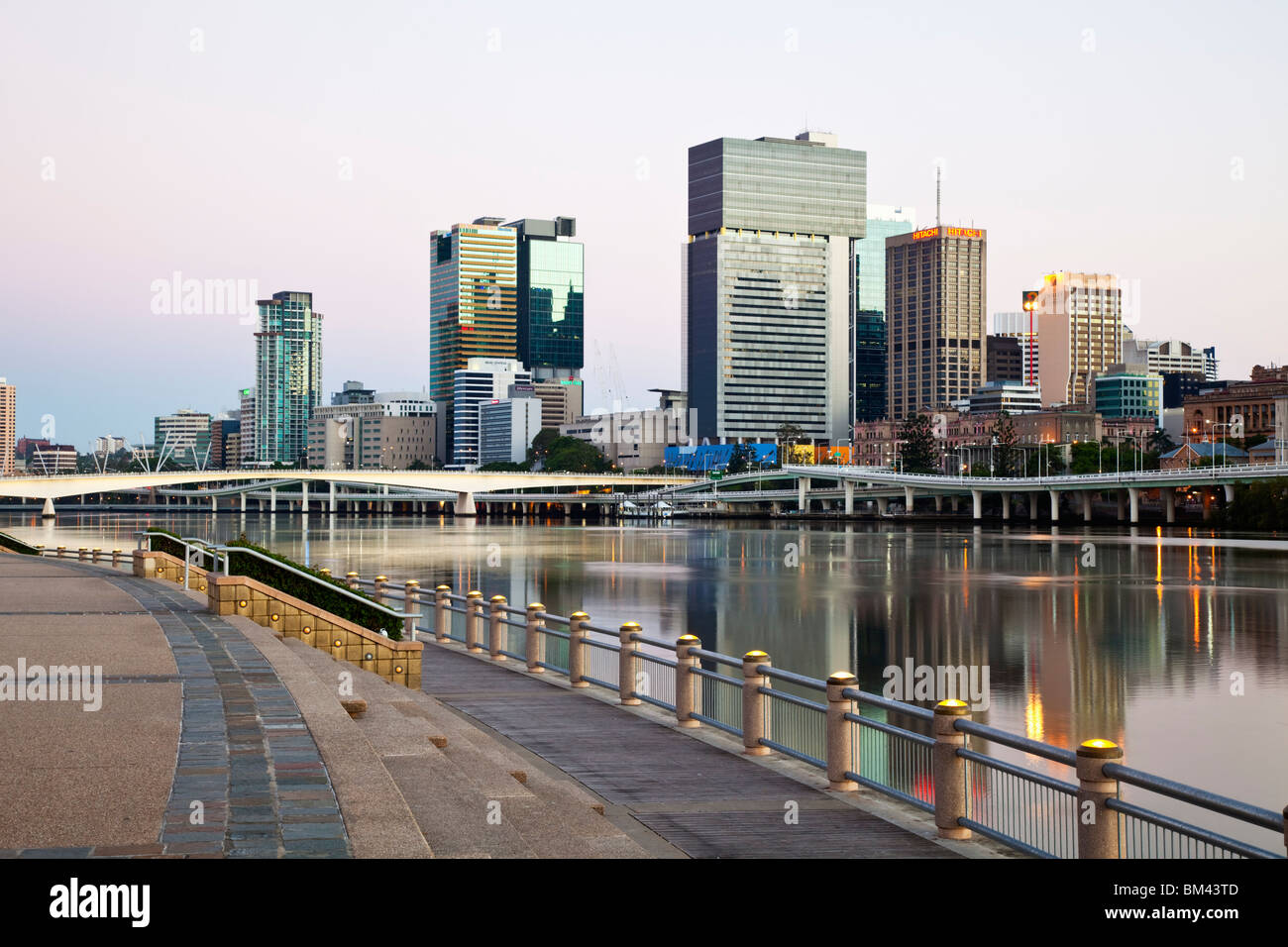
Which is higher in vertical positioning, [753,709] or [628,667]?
[753,709]

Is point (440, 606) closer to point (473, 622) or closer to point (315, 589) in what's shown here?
point (473, 622)

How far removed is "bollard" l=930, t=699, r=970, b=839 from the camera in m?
11.8

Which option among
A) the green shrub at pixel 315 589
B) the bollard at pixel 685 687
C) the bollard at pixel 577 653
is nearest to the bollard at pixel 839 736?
the bollard at pixel 685 687

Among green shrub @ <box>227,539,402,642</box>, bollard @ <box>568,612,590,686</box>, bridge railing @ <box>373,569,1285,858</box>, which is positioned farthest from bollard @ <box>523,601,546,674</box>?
green shrub @ <box>227,539,402,642</box>

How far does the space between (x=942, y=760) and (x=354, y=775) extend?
17.2 ft

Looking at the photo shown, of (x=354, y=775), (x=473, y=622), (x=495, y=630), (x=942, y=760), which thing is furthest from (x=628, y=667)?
(x=354, y=775)

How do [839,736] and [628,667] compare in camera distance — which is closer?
[839,736]

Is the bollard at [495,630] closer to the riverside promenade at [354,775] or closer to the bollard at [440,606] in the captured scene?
the bollard at [440,606]

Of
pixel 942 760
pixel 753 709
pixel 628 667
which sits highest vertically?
pixel 942 760

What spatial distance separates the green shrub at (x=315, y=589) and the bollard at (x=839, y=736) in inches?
392

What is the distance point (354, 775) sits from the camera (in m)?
10.2
